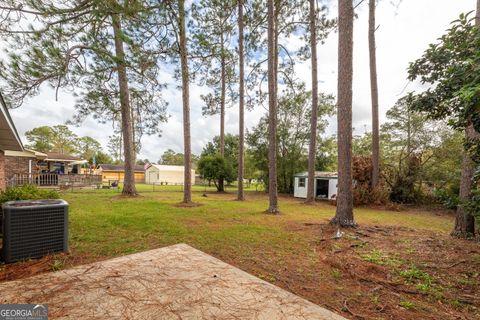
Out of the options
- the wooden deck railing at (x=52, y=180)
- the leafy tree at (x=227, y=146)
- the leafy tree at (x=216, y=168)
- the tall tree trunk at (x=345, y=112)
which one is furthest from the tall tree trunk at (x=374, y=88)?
the wooden deck railing at (x=52, y=180)

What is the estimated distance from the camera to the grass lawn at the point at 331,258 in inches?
92.5

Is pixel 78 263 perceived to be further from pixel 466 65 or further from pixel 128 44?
pixel 466 65

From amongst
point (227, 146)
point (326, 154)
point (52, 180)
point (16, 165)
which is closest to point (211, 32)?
point (52, 180)

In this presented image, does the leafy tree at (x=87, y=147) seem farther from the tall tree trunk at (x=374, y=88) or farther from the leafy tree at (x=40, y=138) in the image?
the tall tree trunk at (x=374, y=88)

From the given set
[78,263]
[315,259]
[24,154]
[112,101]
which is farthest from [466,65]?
[24,154]

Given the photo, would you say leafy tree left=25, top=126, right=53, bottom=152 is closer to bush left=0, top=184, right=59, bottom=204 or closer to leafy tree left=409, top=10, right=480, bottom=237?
bush left=0, top=184, right=59, bottom=204

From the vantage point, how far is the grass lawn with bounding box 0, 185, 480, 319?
235cm

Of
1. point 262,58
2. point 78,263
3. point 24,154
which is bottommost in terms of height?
point 78,263

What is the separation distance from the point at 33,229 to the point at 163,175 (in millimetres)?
31279

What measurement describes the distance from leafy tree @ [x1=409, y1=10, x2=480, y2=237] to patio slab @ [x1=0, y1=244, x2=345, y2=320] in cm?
295

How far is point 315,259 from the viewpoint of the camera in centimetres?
361

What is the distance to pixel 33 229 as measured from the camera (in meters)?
3.06

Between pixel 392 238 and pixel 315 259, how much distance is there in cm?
288

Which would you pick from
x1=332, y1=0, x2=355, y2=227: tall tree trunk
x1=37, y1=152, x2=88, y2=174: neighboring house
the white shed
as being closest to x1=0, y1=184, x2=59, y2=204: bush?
x1=332, y1=0, x2=355, y2=227: tall tree trunk
